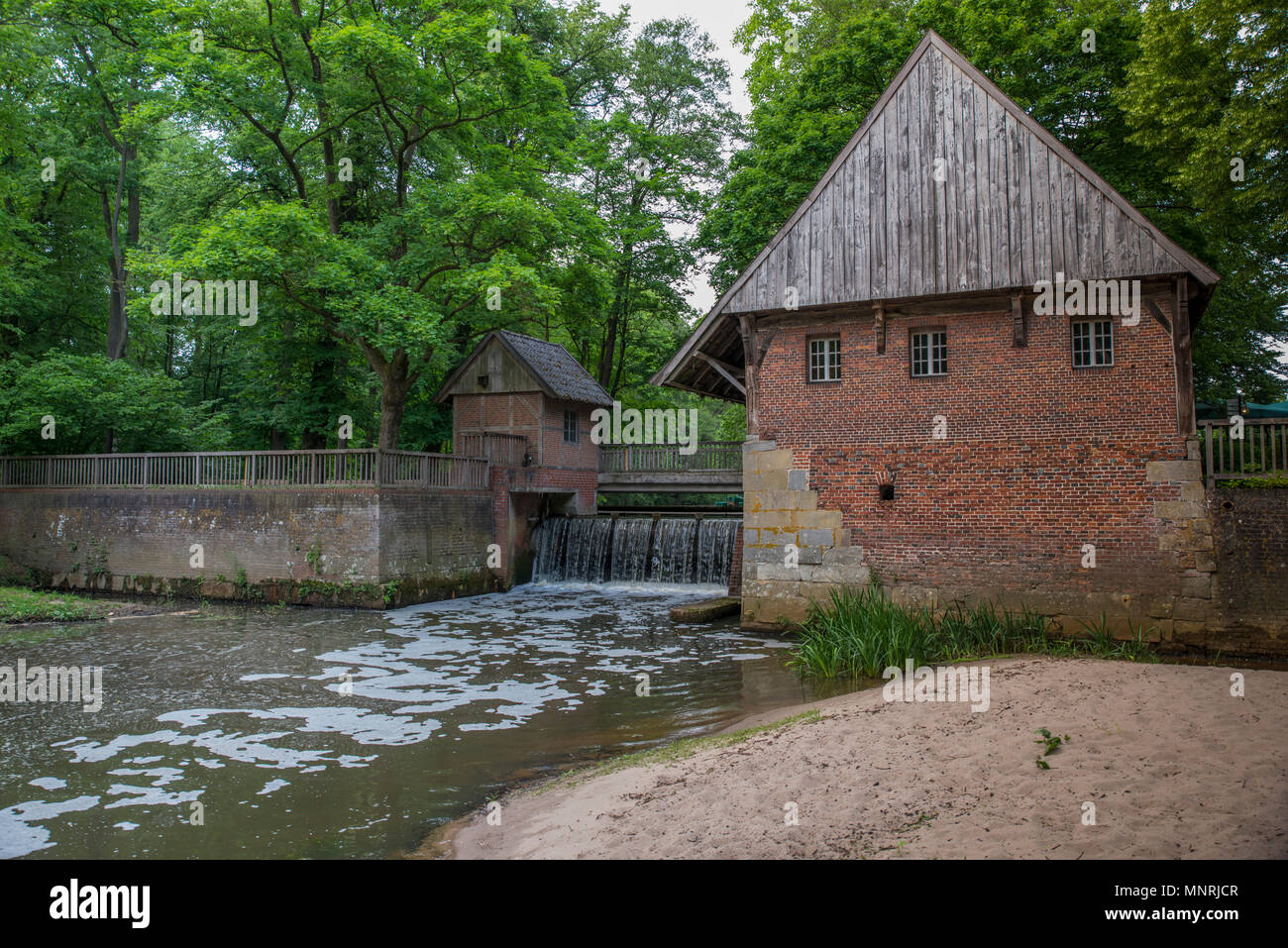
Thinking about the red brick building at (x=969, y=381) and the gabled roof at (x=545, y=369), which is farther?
the gabled roof at (x=545, y=369)

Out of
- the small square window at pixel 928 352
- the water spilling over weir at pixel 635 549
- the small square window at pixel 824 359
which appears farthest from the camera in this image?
the water spilling over weir at pixel 635 549

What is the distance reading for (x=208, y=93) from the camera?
2234 centimetres

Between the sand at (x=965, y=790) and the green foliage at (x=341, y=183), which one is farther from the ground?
the green foliage at (x=341, y=183)

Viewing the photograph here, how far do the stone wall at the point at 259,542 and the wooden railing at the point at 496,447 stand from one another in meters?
1.51

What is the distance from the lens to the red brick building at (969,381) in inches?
532

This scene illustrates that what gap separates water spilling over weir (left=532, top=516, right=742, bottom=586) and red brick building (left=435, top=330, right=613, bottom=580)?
3.14 feet

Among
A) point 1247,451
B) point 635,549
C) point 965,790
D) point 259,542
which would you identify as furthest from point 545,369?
point 965,790

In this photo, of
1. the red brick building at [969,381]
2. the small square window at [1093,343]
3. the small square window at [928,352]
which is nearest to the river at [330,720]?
the red brick building at [969,381]

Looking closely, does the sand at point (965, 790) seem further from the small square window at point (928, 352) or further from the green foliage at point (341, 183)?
the green foliage at point (341, 183)

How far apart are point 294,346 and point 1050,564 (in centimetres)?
2282

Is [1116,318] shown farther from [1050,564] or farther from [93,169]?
[93,169]

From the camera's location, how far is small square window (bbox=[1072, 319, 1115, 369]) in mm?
13984

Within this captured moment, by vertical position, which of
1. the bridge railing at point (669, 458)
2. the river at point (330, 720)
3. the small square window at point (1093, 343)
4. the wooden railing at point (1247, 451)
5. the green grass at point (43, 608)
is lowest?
the river at point (330, 720)

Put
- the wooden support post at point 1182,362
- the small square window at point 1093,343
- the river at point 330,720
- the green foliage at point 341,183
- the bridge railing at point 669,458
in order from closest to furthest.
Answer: the river at point 330,720, the wooden support post at point 1182,362, the small square window at point 1093,343, the green foliage at point 341,183, the bridge railing at point 669,458
